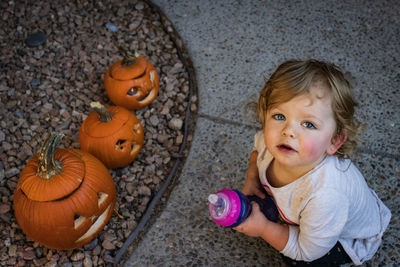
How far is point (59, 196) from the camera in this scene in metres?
1.85

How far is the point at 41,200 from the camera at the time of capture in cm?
184

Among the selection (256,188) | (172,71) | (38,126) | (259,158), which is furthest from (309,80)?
(38,126)

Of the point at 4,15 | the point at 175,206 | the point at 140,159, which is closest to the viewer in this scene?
the point at 175,206

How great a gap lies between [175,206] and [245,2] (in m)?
2.04

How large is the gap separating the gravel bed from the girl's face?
104cm

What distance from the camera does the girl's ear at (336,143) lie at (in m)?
1.67

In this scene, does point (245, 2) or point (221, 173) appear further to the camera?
point (245, 2)

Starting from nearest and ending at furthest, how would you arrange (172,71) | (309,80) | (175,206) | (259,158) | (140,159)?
(309,80) → (259,158) → (175,206) → (140,159) → (172,71)

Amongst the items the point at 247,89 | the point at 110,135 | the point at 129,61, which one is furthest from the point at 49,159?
the point at 247,89

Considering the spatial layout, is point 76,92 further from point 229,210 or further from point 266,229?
point 266,229

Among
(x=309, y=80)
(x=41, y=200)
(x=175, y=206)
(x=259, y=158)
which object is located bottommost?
(x=175, y=206)

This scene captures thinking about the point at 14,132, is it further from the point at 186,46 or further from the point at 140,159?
the point at 186,46

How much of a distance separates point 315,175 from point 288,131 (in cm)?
26

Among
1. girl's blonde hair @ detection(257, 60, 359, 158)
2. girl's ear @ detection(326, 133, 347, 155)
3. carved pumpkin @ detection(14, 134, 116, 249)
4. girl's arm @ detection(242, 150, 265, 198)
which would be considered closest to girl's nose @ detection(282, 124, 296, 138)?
girl's blonde hair @ detection(257, 60, 359, 158)
